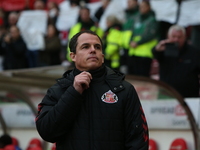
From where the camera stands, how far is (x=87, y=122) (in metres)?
3.62

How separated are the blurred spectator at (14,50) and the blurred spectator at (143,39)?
322 cm

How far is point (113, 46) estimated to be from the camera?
1066cm

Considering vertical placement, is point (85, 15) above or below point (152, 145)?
above

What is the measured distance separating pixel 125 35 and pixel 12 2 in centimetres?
572

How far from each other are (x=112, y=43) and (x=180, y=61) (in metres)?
1.91

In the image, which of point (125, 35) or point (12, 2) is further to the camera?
point (12, 2)

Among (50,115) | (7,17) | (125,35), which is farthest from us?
(7,17)

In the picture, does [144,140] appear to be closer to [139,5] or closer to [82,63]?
[82,63]

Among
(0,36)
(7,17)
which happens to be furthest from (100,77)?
(7,17)

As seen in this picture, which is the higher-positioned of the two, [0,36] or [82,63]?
[82,63]

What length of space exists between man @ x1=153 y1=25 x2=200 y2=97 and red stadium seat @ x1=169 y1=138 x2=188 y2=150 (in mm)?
1291

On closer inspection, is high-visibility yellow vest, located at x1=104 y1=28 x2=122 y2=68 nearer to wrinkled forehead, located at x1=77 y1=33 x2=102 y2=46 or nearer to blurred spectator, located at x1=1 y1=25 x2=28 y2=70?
blurred spectator, located at x1=1 y1=25 x2=28 y2=70

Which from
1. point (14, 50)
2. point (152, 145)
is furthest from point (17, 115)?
point (14, 50)

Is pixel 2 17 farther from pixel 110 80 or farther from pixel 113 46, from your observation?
pixel 110 80
